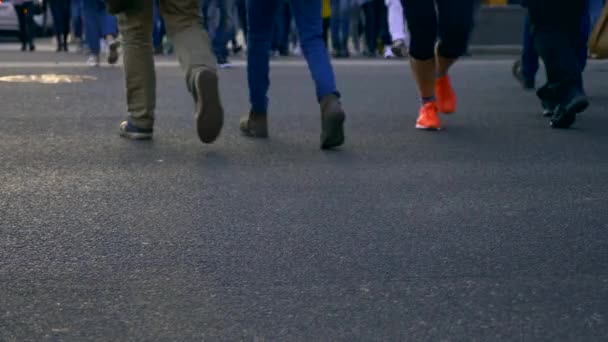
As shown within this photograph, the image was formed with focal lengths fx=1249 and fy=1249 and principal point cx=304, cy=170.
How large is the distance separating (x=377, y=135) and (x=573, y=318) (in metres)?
3.83

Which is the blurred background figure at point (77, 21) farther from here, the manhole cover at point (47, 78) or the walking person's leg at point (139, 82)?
the walking person's leg at point (139, 82)

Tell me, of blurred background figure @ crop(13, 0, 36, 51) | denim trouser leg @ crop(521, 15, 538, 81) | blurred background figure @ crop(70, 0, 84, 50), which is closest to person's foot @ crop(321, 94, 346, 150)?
denim trouser leg @ crop(521, 15, 538, 81)

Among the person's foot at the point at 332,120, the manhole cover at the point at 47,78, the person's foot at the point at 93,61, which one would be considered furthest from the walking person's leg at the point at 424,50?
the person's foot at the point at 93,61

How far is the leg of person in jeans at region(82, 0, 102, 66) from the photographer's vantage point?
43.8ft

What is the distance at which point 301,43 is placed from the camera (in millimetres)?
6312

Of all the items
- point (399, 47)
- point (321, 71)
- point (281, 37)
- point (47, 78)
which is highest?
point (321, 71)

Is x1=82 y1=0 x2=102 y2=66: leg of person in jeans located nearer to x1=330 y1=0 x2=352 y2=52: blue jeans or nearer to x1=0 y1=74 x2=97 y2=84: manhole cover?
x1=0 y1=74 x2=97 y2=84: manhole cover

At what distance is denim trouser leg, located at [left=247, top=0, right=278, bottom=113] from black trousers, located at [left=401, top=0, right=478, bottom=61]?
83 cm

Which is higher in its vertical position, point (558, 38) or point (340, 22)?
point (558, 38)

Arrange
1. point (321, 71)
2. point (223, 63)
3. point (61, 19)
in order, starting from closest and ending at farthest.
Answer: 1. point (321, 71)
2. point (223, 63)
3. point (61, 19)

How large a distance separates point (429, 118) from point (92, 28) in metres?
7.18

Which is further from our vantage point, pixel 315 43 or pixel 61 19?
pixel 61 19

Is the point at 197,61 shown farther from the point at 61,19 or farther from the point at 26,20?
the point at 26,20

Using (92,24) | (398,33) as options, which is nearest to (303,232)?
(398,33)
